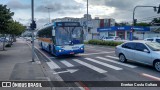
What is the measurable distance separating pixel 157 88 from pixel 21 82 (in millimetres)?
5407

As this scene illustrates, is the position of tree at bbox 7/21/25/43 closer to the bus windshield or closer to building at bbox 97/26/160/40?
the bus windshield

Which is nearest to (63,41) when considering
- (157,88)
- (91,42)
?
(157,88)

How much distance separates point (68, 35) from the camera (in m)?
19.0

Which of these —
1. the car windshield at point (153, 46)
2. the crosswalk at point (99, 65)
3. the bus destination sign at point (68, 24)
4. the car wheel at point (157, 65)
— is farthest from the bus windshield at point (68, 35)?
the car wheel at point (157, 65)

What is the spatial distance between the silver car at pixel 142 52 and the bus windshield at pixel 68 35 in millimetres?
4578

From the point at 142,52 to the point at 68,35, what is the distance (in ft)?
24.3

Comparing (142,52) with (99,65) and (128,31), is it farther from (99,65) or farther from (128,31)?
(128,31)

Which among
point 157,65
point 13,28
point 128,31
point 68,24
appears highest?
point 13,28

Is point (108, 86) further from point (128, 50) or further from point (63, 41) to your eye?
point (63, 41)

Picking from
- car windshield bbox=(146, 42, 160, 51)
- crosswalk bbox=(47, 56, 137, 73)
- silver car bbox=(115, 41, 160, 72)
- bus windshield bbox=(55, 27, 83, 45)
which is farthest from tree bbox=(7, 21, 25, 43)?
car windshield bbox=(146, 42, 160, 51)

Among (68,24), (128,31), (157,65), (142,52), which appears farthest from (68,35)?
(128,31)

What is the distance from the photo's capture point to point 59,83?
32.3 ft

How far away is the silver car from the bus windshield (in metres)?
4.58

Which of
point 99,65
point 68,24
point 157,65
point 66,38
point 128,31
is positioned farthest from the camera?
point 128,31
